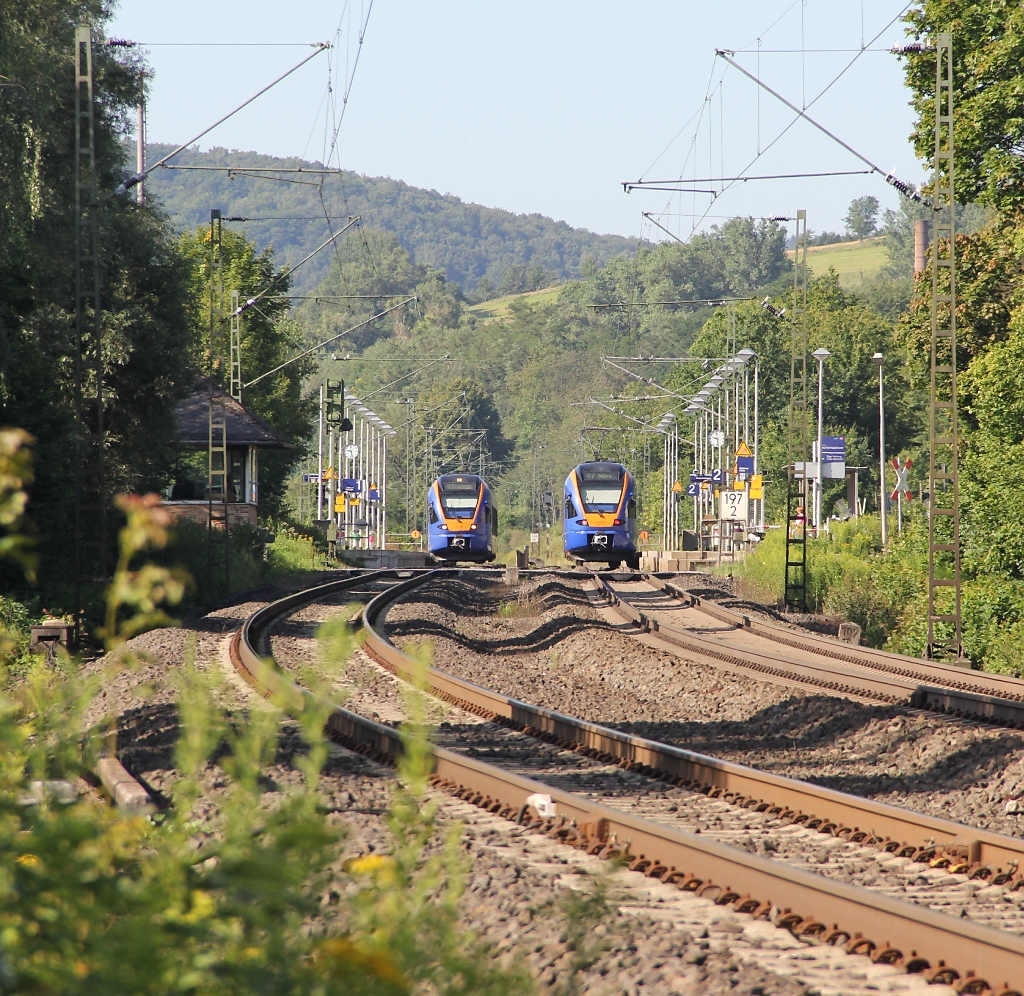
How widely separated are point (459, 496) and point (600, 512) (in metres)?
6.62

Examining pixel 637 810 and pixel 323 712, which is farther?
pixel 637 810

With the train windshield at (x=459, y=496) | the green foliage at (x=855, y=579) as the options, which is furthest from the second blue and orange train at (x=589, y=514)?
the green foliage at (x=855, y=579)

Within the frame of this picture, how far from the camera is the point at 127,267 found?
97.8 feet

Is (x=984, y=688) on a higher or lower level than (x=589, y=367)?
lower

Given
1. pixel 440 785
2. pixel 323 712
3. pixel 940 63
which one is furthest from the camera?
→ pixel 940 63

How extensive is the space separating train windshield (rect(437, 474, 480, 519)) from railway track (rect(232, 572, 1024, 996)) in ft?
109

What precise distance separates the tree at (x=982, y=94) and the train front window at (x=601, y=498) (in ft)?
46.8

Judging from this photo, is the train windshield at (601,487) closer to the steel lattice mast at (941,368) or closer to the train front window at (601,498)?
the train front window at (601,498)

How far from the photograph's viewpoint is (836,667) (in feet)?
57.1

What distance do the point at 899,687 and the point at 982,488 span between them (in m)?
14.2

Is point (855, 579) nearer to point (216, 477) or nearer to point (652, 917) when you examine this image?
point (216, 477)

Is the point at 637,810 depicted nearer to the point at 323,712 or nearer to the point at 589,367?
the point at 323,712

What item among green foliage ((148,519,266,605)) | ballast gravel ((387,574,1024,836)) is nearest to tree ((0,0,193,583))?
green foliage ((148,519,266,605))

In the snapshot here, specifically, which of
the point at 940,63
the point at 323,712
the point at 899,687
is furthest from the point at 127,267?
the point at 323,712
